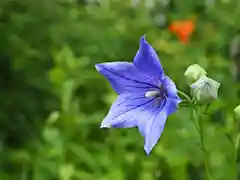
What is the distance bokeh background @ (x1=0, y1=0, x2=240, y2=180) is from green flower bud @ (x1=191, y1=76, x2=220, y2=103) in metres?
0.38

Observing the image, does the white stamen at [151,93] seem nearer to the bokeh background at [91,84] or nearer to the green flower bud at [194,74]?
the green flower bud at [194,74]

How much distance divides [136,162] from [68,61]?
41cm

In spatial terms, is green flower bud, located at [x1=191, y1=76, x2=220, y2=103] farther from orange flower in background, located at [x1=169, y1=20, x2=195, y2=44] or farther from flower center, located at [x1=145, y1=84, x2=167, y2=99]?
orange flower in background, located at [x1=169, y1=20, x2=195, y2=44]

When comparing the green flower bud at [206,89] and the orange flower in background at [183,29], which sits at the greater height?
the orange flower in background at [183,29]

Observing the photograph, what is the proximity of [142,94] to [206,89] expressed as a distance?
0.14 metres

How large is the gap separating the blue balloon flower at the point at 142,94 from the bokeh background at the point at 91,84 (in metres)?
0.31

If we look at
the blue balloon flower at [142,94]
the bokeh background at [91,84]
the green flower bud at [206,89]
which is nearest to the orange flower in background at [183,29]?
the bokeh background at [91,84]

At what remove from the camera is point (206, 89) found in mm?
747

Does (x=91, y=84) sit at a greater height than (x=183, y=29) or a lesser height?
lesser

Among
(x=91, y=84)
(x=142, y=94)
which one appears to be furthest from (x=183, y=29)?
(x=142, y=94)

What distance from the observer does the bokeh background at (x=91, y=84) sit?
1324mm

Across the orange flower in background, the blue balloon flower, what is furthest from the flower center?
the orange flower in background

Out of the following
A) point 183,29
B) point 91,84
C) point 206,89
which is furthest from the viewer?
point 183,29

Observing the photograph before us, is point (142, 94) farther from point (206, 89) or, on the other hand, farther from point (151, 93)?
point (206, 89)
